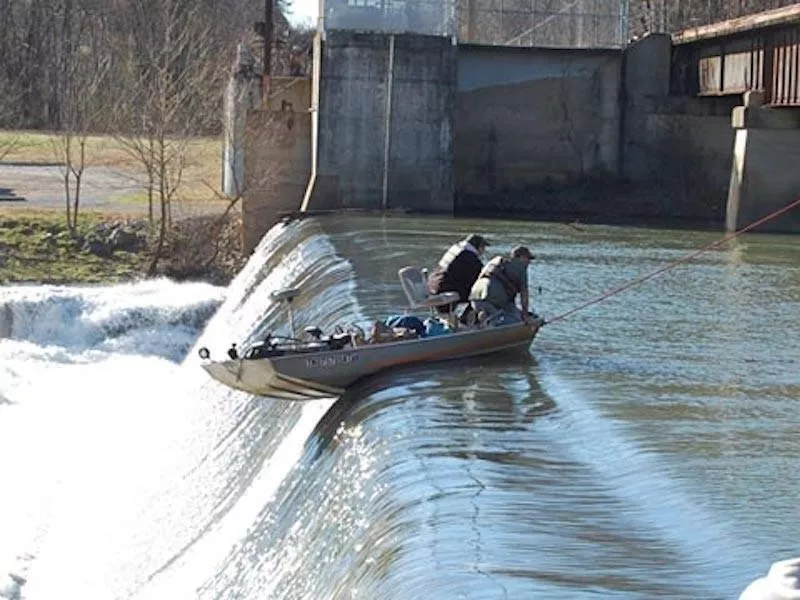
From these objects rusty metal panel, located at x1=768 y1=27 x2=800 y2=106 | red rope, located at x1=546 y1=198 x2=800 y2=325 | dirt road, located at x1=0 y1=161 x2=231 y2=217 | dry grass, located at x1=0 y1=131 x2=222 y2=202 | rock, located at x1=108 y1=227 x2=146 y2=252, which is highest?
rusty metal panel, located at x1=768 y1=27 x2=800 y2=106

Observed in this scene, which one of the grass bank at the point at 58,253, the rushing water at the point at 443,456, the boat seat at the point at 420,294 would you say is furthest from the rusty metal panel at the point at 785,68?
the boat seat at the point at 420,294

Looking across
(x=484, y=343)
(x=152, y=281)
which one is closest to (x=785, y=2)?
(x=152, y=281)

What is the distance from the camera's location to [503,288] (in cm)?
1590

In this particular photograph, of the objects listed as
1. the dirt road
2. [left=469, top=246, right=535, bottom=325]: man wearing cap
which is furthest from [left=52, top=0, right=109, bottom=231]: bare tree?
[left=469, top=246, right=535, bottom=325]: man wearing cap

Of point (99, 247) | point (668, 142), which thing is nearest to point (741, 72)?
point (668, 142)

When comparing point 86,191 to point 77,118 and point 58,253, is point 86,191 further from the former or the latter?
point 58,253

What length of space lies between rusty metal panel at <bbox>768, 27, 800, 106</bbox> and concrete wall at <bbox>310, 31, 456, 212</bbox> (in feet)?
21.9

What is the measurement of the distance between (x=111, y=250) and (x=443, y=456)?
29533mm

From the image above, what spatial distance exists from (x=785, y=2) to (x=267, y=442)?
4612cm

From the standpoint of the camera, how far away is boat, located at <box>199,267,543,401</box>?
47.4 ft

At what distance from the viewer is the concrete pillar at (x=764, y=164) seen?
3366cm

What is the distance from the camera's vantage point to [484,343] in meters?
15.9

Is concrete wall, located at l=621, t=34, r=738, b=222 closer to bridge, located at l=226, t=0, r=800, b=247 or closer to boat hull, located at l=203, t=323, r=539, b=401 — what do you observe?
bridge, located at l=226, t=0, r=800, b=247

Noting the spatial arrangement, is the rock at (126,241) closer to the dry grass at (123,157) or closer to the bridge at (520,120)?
the bridge at (520,120)
